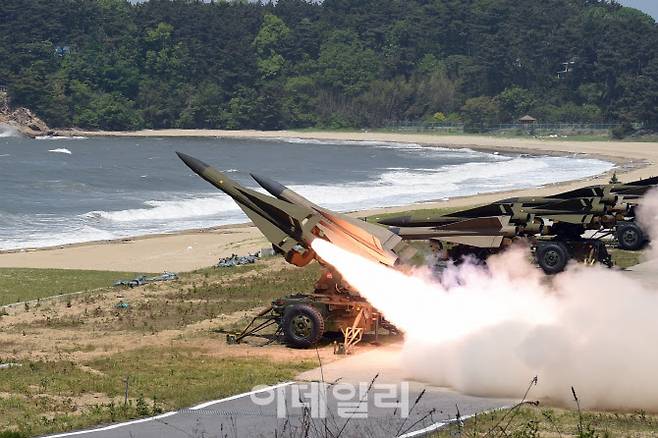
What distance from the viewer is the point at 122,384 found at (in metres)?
26.5

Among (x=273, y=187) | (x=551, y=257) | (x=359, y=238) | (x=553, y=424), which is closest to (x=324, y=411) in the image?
(x=553, y=424)

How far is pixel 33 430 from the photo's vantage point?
22359 millimetres

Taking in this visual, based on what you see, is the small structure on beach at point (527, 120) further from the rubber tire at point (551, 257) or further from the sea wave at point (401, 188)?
the rubber tire at point (551, 257)

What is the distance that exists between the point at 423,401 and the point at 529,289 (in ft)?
16.4

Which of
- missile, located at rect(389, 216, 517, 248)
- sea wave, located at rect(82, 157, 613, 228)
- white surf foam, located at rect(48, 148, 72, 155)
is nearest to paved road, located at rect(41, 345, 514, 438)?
missile, located at rect(389, 216, 517, 248)

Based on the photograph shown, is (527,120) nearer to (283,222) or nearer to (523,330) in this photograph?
(283,222)

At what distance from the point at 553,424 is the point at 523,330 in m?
4.80

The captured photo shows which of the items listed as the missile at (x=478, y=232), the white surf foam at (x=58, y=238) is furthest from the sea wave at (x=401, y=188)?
the missile at (x=478, y=232)

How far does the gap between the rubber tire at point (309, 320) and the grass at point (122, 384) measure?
137 cm

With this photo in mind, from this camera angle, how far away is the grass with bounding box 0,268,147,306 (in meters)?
42.4

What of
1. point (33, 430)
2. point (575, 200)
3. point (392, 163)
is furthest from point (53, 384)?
point (392, 163)

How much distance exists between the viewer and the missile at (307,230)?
30500mm

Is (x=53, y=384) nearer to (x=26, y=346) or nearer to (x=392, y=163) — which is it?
(x=26, y=346)

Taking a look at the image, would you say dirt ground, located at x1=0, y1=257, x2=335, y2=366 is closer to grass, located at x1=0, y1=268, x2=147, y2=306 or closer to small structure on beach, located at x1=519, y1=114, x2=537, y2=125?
grass, located at x1=0, y1=268, x2=147, y2=306
